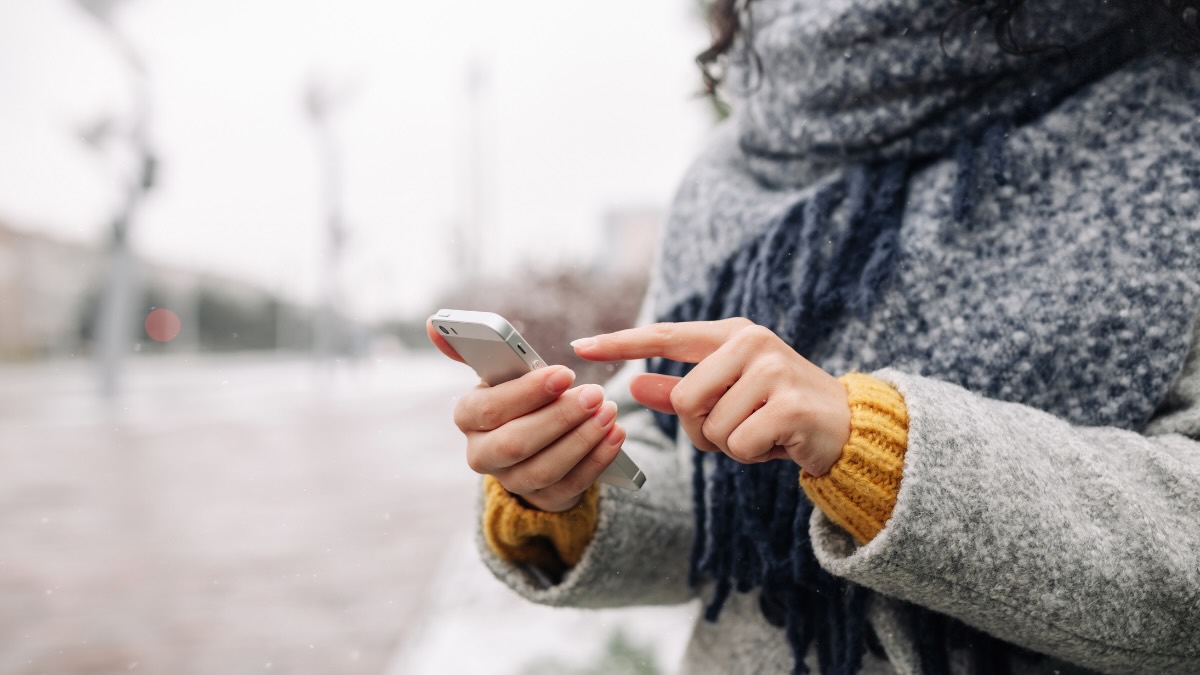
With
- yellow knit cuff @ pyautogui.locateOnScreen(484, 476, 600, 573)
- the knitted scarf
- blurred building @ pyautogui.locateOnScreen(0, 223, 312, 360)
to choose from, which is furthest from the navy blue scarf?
blurred building @ pyautogui.locateOnScreen(0, 223, 312, 360)

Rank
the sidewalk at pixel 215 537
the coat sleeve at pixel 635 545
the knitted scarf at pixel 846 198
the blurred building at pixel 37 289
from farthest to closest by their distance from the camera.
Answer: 1. the blurred building at pixel 37 289
2. the sidewalk at pixel 215 537
3. the coat sleeve at pixel 635 545
4. the knitted scarf at pixel 846 198

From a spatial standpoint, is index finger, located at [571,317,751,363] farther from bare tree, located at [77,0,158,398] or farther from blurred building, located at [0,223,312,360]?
blurred building, located at [0,223,312,360]

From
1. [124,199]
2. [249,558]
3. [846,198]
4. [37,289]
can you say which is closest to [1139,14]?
[846,198]

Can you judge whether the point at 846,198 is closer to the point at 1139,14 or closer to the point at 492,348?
the point at 1139,14

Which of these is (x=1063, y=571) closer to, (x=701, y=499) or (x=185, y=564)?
(x=701, y=499)

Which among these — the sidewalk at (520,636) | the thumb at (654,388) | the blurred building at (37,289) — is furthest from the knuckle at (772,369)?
the blurred building at (37,289)

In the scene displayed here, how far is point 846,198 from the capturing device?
1.02m

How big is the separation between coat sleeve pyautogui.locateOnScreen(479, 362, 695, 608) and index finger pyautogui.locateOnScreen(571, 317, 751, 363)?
36 cm

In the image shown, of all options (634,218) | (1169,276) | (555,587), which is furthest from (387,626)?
A: (634,218)

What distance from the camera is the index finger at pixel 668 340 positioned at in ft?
2.50

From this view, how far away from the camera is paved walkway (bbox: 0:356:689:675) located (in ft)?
10.7

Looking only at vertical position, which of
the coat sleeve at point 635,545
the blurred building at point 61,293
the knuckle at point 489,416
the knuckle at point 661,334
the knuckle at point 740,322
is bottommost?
the blurred building at point 61,293

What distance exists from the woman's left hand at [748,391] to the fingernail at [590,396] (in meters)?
0.04

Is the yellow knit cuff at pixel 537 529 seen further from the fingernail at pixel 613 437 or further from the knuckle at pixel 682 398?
the knuckle at pixel 682 398
